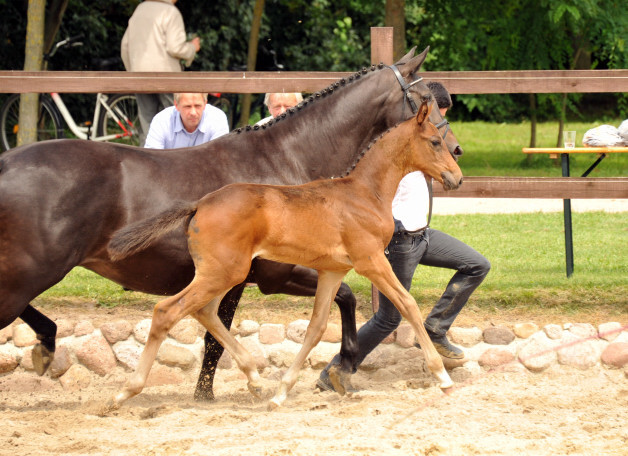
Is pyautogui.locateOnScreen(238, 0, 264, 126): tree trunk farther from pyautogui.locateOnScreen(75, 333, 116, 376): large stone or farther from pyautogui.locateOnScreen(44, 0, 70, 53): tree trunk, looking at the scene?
pyautogui.locateOnScreen(75, 333, 116, 376): large stone

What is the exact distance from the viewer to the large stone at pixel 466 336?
5.95m

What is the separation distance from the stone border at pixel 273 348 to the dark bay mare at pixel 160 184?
486mm

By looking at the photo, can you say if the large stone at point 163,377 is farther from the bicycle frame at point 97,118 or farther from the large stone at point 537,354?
the bicycle frame at point 97,118

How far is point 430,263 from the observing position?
5.53 metres

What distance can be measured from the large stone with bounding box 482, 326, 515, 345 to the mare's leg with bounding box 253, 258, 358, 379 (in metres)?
1.13

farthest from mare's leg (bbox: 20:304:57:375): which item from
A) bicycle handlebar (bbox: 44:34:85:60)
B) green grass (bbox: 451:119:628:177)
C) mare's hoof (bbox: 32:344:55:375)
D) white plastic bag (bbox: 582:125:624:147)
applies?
green grass (bbox: 451:119:628:177)

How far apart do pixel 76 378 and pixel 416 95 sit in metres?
2.87

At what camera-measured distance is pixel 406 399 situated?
499cm

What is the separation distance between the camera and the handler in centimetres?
525

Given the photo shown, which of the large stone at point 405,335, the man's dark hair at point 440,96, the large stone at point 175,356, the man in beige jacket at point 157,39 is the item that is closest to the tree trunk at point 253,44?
the man in beige jacket at point 157,39

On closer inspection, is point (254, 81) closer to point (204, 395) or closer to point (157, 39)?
point (204, 395)

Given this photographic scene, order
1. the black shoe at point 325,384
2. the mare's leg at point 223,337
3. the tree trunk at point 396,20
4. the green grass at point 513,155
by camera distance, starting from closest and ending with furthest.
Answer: the mare's leg at point 223,337 → the black shoe at point 325,384 → the tree trunk at point 396,20 → the green grass at point 513,155

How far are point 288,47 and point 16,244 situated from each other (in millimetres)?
12929

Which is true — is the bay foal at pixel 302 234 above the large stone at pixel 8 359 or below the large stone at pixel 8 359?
above
